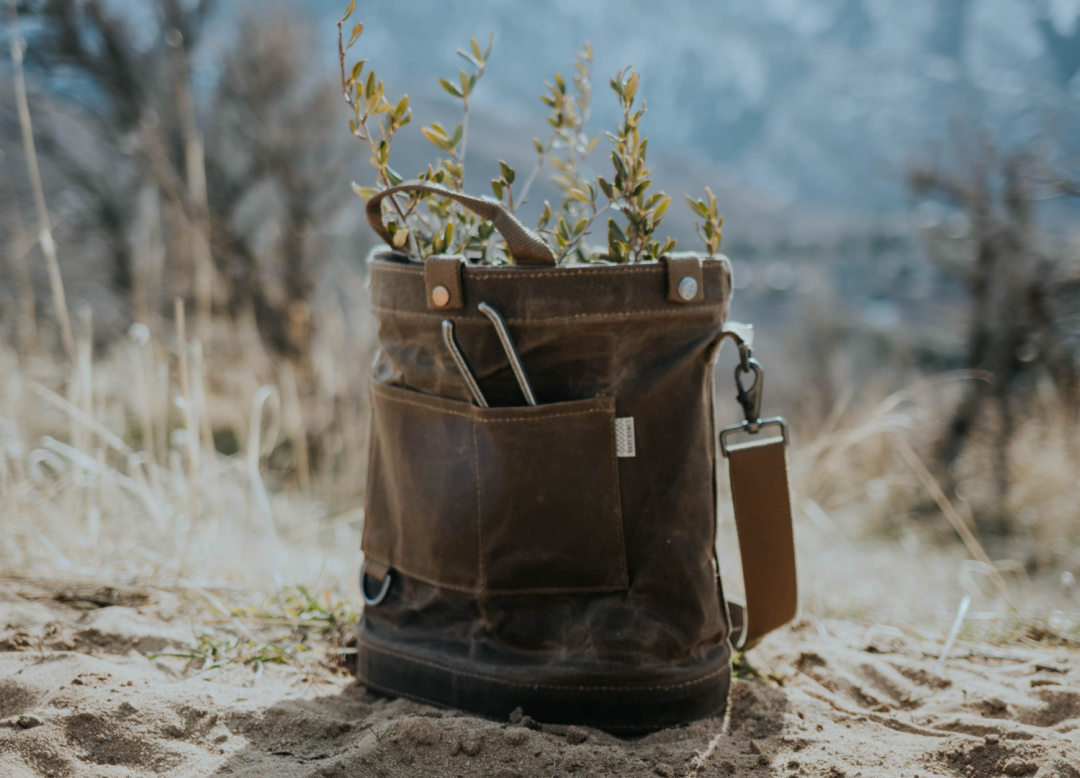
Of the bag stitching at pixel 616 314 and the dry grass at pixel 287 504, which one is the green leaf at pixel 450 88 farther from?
the dry grass at pixel 287 504

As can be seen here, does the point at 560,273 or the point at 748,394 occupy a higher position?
the point at 560,273

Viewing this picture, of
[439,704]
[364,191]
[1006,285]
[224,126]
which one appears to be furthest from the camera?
[224,126]

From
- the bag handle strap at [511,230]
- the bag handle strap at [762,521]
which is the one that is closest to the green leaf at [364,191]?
the bag handle strap at [511,230]

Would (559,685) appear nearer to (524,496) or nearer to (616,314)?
(524,496)

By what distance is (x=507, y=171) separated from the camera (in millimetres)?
1423

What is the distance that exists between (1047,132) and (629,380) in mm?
4867

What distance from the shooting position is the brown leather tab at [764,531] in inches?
55.7

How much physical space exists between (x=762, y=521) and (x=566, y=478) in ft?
1.44

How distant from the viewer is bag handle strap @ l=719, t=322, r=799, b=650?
1403 millimetres

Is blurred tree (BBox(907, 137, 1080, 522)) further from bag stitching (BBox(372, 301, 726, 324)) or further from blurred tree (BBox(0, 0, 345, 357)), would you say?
blurred tree (BBox(0, 0, 345, 357))

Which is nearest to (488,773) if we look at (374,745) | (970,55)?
(374,745)

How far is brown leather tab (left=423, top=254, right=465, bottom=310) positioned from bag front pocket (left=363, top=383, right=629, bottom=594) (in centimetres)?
17

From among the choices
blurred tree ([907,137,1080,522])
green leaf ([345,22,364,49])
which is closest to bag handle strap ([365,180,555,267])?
green leaf ([345,22,364,49])

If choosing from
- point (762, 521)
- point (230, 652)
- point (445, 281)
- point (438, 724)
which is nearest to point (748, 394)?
point (762, 521)
